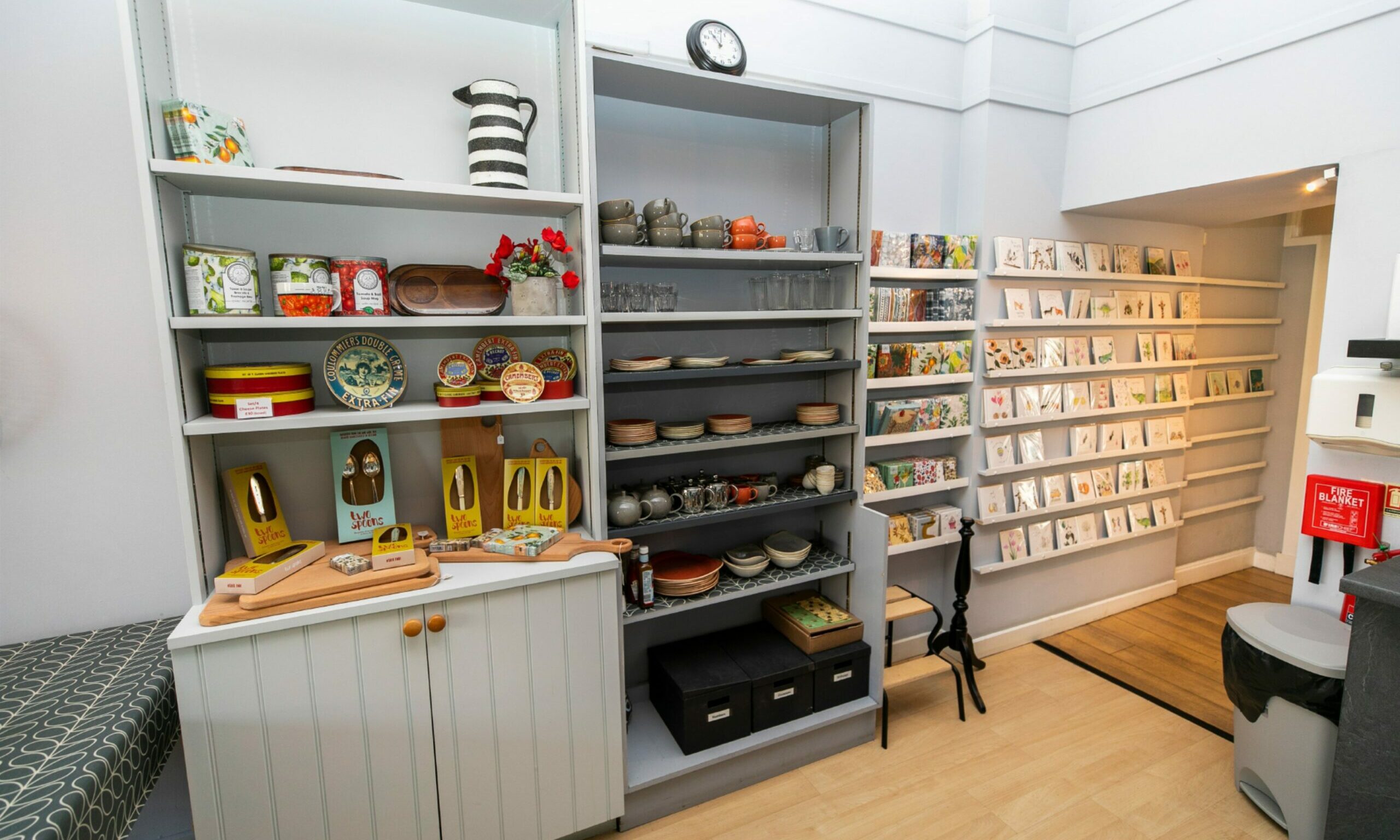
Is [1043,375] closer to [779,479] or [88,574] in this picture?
[779,479]

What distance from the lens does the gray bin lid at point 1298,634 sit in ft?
6.35

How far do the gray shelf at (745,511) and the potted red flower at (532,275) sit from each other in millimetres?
784

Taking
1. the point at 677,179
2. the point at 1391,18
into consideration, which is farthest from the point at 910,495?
the point at 1391,18

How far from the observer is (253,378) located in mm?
1682

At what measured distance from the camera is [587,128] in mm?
1898

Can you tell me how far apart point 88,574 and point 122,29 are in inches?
57.7

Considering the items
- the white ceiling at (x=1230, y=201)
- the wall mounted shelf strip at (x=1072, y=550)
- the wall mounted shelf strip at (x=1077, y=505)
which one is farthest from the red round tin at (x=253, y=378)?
the white ceiling at (x=1230, y=201)

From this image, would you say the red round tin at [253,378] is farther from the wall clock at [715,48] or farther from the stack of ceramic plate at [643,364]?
the wall clock at [715,48]

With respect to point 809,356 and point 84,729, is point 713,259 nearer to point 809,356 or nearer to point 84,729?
point 809,356

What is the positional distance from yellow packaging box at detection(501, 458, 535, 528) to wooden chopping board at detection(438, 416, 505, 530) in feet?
0.07

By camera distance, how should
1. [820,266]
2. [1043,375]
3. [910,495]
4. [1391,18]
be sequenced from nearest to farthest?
1. [1391,18]
2. [820,266]
3. [910,495]
4. [1043,375]

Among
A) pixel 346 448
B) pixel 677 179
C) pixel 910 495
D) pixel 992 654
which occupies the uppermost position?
pixel 677 179

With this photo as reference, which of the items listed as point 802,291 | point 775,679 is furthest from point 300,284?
point 775,679

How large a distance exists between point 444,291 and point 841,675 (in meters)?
1.99
